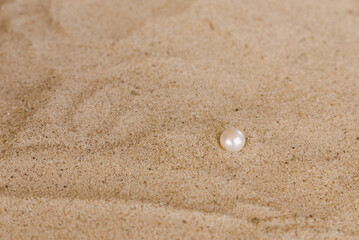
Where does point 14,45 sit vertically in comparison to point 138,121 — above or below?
above

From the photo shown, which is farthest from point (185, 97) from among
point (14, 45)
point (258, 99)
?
point (14, 45)

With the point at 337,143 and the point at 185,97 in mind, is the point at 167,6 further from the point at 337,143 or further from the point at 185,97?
the point at 337,143

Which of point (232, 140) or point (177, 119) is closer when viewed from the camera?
point (232, 140)

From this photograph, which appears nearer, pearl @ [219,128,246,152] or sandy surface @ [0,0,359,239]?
sandy surface @ [0,0,359,239]

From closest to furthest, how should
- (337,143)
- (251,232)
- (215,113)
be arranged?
(251,232), (337,143), (215,113)
